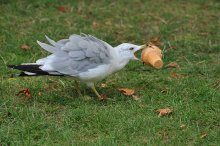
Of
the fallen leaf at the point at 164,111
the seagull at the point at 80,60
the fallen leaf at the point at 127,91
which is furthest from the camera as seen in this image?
the fallen leaf at the point at 127,91

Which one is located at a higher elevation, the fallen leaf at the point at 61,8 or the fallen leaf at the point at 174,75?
the fallen leaf at the point at 61,8

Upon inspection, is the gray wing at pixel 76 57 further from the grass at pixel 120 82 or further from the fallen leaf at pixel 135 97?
the fallen leaf at pixel 135 97

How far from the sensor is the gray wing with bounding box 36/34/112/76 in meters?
5.51

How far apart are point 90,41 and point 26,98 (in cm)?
90

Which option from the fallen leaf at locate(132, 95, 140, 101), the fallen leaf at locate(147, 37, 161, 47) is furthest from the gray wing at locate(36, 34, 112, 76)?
the fallen leaf at locate(147, 37, 161, 47)

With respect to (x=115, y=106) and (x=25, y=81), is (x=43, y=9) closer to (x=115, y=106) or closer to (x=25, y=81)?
(x=25, y=81)

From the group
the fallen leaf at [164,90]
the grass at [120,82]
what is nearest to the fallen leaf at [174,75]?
the grass at [120,82]

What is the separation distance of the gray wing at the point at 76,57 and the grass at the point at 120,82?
373 millimetres

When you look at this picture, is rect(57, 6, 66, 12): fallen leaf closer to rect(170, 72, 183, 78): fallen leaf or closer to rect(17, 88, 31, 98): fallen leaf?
rect(170, 72, 183, 78): fallen leaf

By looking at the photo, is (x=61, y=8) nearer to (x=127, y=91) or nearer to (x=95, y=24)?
(x=95, y=24)

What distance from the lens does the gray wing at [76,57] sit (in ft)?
18.1

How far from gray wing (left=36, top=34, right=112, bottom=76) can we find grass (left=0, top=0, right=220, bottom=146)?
0.37 meters

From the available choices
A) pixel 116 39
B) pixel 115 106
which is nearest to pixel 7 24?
pixel 116 39

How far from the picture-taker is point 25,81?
622 centimetres
